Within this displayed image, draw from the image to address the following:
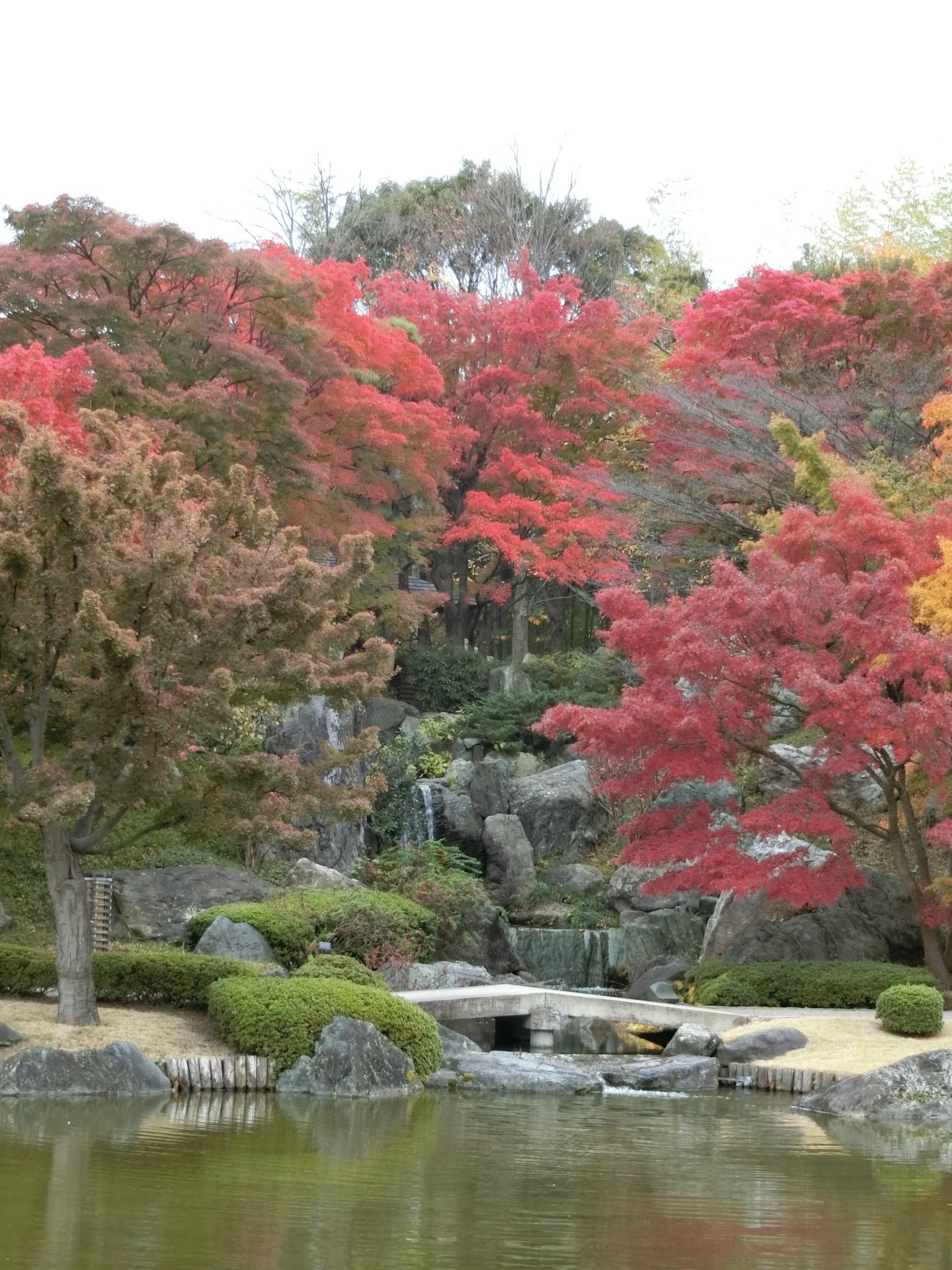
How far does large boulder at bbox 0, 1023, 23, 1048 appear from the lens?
37.2ft

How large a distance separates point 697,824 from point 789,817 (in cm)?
122

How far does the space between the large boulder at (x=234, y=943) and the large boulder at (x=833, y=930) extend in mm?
5321

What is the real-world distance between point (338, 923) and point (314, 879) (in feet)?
8.34

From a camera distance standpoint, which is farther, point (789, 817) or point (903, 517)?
point (903, 517)

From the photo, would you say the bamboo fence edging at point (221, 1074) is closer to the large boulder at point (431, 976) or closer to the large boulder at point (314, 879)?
the large boulder at point (431, 976)

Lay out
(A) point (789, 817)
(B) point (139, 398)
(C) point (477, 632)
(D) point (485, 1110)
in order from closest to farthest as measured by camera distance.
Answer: (D) point (485, 1110), (A) point (789, 817), (B) point (139, 398), (C) point (477, 632)

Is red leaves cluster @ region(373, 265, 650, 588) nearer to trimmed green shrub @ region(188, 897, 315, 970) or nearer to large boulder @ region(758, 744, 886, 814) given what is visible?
large boulder @ region(758, 744, 886, 814)

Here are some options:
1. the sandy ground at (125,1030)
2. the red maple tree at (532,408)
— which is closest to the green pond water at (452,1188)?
the sandy ground at (125,1030)

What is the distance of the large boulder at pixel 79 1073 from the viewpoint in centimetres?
1059

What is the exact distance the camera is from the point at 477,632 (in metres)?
35.7

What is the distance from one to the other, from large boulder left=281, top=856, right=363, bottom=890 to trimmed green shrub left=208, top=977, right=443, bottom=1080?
638 centimetres

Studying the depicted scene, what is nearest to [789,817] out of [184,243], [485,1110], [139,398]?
[485,1110]

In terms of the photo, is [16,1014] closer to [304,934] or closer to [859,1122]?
[304,934]

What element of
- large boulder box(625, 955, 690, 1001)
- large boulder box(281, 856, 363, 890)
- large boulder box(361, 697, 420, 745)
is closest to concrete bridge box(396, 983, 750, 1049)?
large boulder box(625, 955, 690, 1001)
